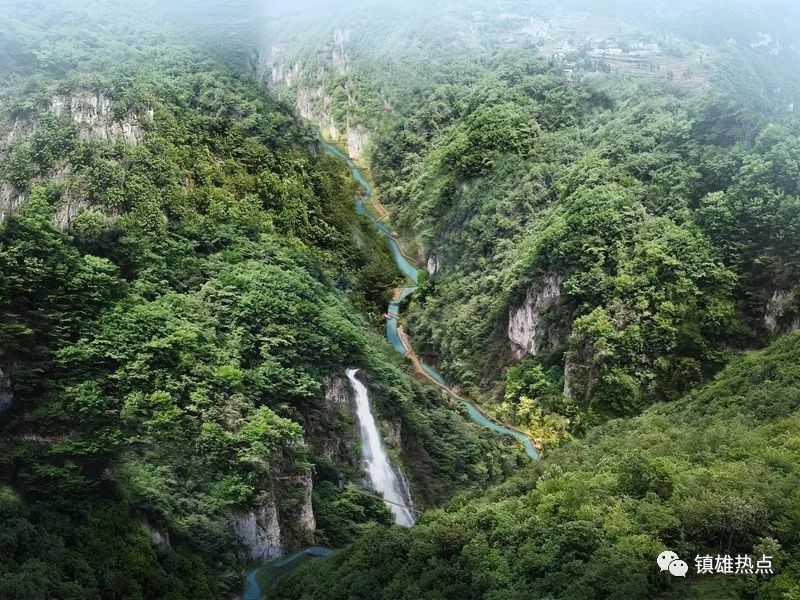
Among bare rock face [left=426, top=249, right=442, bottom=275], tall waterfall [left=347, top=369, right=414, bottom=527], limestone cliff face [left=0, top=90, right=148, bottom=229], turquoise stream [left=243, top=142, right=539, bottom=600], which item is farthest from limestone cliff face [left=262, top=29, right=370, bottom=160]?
tall waterfall [left=347, top=369, right=414, bottom=527]

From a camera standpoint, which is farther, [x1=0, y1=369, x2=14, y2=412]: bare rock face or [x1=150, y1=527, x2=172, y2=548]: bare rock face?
[x1=0, y1=369, x2=14, y2=412]: bare rock face

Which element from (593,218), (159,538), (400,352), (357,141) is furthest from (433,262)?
(159,538)

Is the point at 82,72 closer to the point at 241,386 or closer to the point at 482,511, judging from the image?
the point at 241,386

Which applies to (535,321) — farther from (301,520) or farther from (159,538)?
(159,538)

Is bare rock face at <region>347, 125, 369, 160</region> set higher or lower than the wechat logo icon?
higher

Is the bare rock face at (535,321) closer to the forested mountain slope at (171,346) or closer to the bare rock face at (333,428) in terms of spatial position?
the forested mountain slope at (171,346)

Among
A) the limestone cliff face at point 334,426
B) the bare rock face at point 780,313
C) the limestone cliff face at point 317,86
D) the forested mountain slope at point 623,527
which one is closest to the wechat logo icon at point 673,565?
the forested mountain slope at point 623,527

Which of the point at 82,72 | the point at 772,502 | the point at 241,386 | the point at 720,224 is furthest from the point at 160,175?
the point at 772,502

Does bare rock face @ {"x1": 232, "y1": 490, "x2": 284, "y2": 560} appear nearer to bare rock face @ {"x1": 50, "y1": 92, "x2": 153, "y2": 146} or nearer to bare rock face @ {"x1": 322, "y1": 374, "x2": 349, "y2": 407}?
bare rock face @ {"x1": 322, "y1": 374, "x2": 349, "y2": 407}
